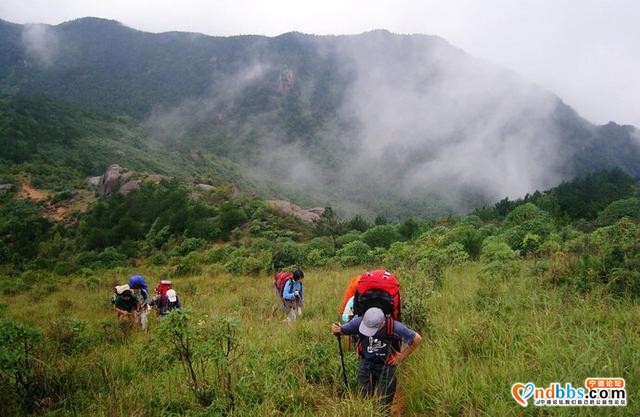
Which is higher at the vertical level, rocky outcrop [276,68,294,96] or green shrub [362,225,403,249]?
rocky outcrop [276,68,294,96]

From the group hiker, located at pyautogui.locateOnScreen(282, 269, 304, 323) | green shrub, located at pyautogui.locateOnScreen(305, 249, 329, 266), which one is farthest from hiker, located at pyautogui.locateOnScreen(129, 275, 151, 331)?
green shrub, located at pyautogui.locateOnScreen(305, 249, 329, 266)

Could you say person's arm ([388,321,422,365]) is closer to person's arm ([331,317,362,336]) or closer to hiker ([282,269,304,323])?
person's arm ([331,317,362,336])

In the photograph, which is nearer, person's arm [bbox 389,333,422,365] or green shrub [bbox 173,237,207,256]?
person's arm [bbox 389,333,422,365]

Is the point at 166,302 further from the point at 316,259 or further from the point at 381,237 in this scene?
the point at 381,237

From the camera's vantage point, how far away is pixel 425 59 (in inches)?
7559

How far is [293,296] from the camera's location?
7258 mm

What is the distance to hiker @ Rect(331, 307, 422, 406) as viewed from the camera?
133 inches

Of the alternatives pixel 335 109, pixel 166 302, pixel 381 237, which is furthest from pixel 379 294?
pixel 335 109

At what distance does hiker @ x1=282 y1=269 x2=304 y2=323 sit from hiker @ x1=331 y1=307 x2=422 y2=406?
3664 mm

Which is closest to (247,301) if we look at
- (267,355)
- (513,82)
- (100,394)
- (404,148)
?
(267,355)

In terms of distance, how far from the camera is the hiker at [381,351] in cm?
337

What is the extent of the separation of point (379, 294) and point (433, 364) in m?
0.83

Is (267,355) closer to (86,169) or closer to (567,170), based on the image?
(86,169)

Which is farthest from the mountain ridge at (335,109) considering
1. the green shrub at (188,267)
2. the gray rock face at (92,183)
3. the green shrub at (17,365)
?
the green shrub at (17,365)
